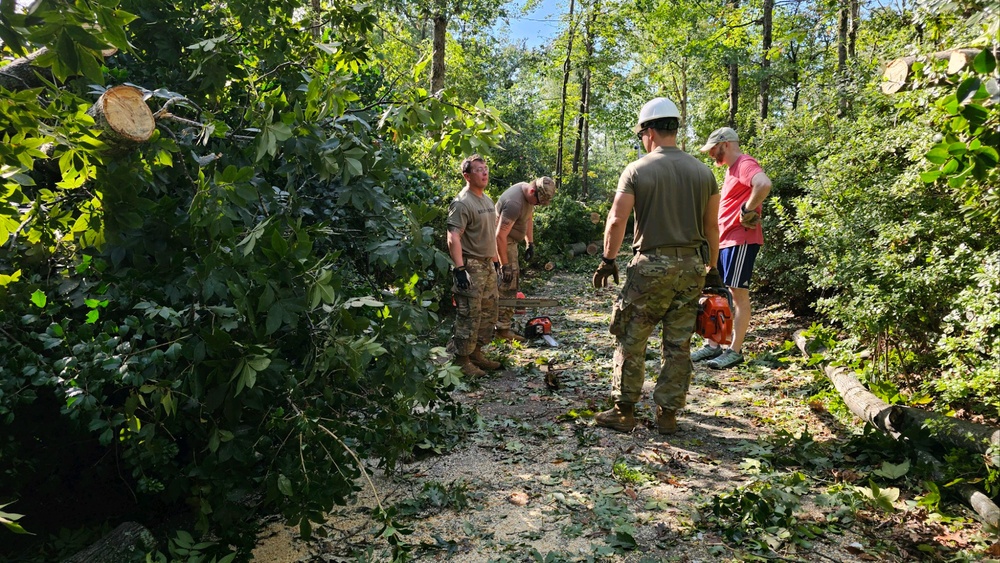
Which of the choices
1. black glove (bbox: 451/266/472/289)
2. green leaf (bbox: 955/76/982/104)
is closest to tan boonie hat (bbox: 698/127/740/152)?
black glove (bbox: 451/266/472/289)

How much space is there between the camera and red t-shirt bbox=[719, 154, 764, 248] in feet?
18.8

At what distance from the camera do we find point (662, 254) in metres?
4.36

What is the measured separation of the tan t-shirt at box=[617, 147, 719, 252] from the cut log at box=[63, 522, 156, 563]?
3436mm

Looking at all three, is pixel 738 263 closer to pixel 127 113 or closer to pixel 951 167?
pixel 951 167

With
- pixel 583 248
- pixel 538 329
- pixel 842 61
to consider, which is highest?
pixel 842 61

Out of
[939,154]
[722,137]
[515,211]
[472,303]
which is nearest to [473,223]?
[472,303]

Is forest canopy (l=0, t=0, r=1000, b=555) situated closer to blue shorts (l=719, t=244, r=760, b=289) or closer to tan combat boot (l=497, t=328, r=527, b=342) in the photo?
blue shorts (l=719, t=244, r=760, b=289)

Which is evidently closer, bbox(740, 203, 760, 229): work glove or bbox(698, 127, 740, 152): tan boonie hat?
bbox(740, 203, 760, 229): work glove

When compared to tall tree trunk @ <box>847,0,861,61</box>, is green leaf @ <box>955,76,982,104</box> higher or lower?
lower

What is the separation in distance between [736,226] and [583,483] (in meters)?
Answer: 3.27

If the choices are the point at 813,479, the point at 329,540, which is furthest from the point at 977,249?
the point at 329,540

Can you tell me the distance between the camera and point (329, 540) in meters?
3.17

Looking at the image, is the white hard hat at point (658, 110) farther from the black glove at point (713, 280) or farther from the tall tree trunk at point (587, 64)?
the tall tree trunk at point (587, 64)

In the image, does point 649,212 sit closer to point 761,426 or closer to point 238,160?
point 761,426
